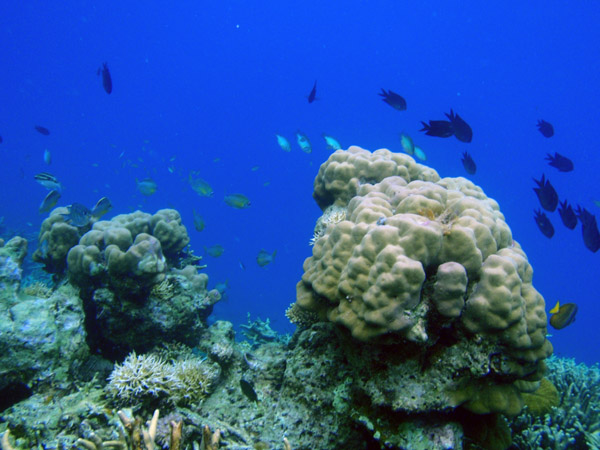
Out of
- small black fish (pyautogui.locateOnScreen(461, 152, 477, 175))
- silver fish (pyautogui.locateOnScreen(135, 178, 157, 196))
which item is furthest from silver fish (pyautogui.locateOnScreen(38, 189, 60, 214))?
small black fish (pyautogui.locateOnScreen(461, 152, 477, 175))

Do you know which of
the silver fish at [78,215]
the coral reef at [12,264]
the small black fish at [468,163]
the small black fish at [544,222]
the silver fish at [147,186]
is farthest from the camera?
Result: the silver fish at [147,186]

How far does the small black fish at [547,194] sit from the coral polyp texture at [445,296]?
10.5 ft

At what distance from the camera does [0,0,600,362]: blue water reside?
3457 inches

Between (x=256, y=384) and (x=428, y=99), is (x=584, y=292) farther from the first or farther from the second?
(x=256, y=384)

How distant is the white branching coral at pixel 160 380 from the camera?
3.38m

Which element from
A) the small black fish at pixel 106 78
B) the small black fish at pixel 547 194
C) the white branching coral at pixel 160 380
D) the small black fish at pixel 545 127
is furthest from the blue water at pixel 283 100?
the white branching coral at pixel 160 380

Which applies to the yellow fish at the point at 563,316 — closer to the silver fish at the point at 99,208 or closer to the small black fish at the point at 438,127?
the small black fish at the point at 438,127

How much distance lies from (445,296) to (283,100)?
135 meters

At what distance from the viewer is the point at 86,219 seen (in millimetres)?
5512

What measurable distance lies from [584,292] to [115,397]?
11270cm

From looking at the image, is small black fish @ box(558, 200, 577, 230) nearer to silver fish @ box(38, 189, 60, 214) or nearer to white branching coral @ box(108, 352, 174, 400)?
white branching coral @ box(108, 352, 174, 400)

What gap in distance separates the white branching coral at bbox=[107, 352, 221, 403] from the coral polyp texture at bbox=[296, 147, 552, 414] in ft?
5.83

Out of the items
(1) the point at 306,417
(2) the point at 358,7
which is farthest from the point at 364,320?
(2) the point at 358,7

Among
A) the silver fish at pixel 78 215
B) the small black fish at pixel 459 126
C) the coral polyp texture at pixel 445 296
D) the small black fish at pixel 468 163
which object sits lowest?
the coral polyp texture at pixel 445 296
